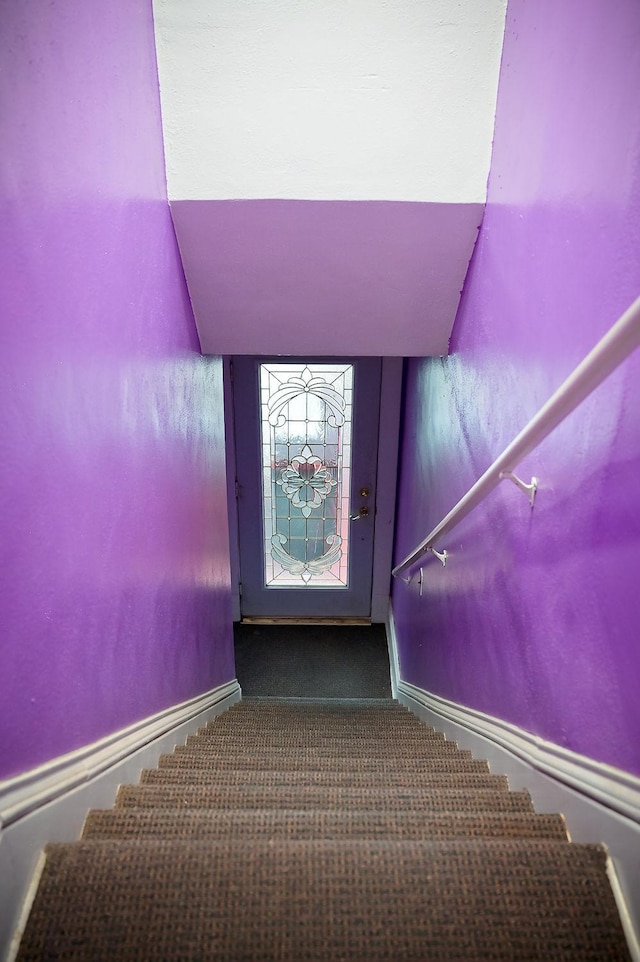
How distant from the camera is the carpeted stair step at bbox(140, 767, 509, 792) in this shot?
1593mm

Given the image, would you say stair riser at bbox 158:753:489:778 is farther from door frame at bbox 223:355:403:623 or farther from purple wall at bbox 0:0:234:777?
door frame at bbox 223:355:403:623

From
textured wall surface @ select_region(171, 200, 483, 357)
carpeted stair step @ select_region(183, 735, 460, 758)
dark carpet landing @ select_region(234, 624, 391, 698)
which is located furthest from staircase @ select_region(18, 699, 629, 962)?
dark carpet landing @ select_region(234, 624, 391, 698)

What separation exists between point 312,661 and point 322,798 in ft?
10.9

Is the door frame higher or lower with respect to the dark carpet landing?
higher

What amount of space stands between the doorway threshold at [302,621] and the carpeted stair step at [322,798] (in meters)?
3.60

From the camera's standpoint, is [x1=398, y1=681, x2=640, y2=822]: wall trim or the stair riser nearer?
[x1=398, y1=681, x2=640, y2=822]: wall trim

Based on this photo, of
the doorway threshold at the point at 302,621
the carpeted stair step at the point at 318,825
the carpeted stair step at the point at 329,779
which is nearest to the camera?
the carpeted stair step at the point at 318,825

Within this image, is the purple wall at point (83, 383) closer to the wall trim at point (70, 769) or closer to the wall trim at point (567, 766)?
the wall trim at point (70, 769)

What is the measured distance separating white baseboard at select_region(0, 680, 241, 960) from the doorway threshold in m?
3.29

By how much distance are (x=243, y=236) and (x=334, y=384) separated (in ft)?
6.95

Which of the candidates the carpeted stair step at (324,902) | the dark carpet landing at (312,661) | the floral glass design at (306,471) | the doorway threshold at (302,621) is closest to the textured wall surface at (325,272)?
the floral glass design at (306,471)

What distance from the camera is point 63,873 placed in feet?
3.59

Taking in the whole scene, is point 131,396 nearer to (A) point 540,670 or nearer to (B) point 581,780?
(A) point 540,670

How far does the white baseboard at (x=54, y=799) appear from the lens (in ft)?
3.41
